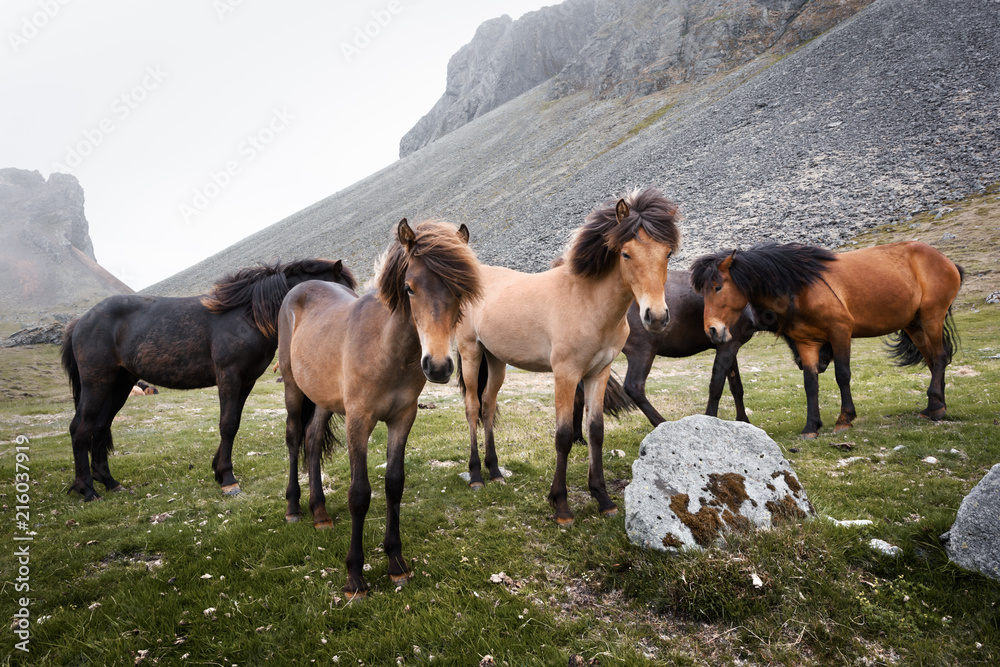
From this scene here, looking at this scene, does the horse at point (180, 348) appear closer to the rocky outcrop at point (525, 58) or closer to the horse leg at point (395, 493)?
the horse leg at point (395, 493)

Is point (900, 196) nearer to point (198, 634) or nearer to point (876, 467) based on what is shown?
point (876, 467)

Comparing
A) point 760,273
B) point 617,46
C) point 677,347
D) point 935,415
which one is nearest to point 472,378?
point 677,347

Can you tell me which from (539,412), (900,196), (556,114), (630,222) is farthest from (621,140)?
(630,222)

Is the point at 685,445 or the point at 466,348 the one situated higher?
the point at 466,348

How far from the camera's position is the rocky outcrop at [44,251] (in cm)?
6900

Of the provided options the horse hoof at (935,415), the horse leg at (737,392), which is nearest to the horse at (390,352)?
the horse leg at (737,392)

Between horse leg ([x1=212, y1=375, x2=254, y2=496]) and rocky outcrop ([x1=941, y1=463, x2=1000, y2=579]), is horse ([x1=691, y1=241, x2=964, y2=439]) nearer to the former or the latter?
rocky outcrop ([x1=941, y1=463, x2=1000, y2=579])

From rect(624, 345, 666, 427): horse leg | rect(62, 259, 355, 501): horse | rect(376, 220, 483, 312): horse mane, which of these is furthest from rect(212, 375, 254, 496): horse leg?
rect(624, 345, 666, 427): horse leg

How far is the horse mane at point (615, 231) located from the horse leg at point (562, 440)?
48.6 inches

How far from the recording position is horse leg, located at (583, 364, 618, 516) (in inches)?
192

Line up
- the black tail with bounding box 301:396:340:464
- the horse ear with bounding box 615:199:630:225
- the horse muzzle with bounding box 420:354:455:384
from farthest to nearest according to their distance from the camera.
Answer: the black tail with bounding box 301:396:340:464, the horse ear with bounding box 615:199:630:225, the horse muzzle with bounding box 420:354:455:384

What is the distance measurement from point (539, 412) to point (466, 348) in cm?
453

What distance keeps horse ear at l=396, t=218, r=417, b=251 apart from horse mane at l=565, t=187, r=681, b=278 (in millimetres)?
1974

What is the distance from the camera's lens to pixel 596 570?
3738 millimetres
